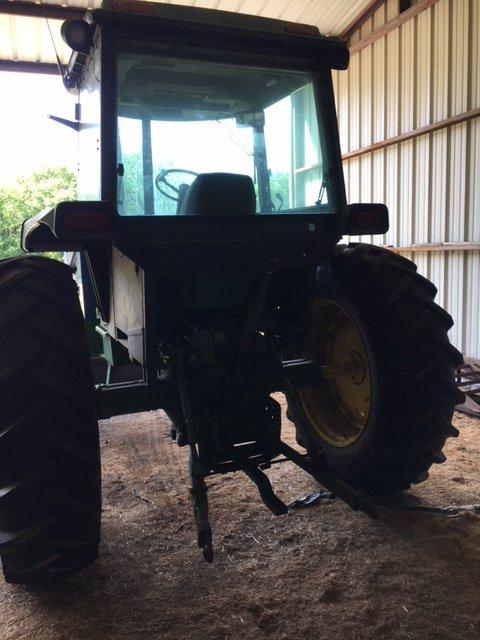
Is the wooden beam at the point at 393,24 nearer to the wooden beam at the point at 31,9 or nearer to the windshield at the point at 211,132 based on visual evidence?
the wooden beam at the point at 31,9

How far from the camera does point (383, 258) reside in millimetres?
2982

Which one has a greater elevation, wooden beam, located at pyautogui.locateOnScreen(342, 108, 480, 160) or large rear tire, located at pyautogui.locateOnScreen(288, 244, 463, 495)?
wooden beam, located at pyautogui.locateOnScreen(342, 108, 480, 160)

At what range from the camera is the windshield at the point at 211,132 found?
253 cm

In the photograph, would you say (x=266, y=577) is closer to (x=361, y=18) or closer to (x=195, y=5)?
(x=195, y=5)

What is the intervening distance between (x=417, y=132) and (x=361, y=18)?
2553 millimetres

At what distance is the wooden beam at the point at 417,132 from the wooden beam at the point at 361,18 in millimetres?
1875

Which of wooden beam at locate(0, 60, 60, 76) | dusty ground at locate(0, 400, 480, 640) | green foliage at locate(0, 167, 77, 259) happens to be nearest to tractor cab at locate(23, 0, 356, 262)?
dusty ground at locate(0, 400, 480, 640)

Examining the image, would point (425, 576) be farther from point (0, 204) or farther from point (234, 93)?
point (0, 204)

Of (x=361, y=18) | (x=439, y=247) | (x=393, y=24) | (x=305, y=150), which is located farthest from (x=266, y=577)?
(x=361, y=18)

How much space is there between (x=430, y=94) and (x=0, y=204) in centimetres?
1186

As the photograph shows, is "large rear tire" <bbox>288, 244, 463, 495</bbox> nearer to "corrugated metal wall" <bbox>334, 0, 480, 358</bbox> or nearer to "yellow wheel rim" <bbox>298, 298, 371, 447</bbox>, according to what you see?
"yellow wheel rim" <bbox>298, 298, 371, 447</bbox>

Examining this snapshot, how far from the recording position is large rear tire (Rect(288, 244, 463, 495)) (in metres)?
2.82

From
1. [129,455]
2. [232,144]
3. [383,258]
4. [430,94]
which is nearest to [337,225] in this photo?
[383,258]

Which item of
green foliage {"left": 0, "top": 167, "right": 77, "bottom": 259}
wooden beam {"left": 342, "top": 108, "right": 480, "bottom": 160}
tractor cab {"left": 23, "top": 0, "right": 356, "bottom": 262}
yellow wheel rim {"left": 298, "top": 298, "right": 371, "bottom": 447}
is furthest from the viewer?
green foliage {"left": 0, "top": 167, "right": 77, "bottom": 259}
